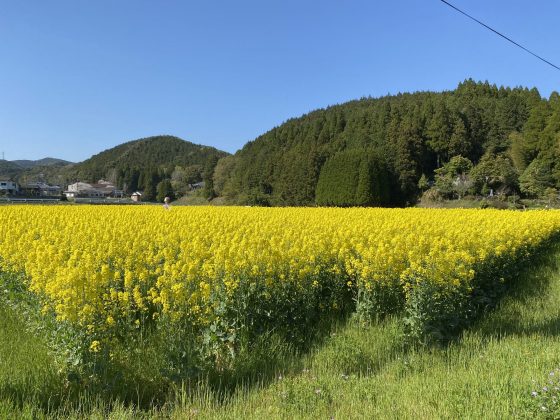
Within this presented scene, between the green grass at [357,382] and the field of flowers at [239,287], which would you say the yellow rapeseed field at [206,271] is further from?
the green grass at [357,382]

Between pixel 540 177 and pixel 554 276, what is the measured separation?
5735 cm

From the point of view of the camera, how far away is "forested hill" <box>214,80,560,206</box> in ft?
215

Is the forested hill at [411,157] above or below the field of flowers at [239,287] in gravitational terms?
above

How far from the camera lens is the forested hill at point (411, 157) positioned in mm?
65625

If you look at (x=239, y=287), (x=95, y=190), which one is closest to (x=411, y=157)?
(x=239, y=287)

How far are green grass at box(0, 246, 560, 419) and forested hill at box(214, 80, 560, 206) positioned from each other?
55.0 metres

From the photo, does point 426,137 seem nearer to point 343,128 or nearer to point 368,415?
point 343,128

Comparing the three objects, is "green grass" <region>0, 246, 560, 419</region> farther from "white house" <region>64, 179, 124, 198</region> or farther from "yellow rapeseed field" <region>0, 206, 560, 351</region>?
"white house" <region>64, 179, 124, 198</region>

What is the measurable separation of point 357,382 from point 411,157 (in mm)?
77654

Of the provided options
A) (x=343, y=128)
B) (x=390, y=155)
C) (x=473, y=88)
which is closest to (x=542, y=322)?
(x=390, y=155)

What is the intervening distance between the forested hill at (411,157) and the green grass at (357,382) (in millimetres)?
55025

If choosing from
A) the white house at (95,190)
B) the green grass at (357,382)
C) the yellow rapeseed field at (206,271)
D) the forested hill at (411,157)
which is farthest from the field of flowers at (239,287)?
the white house at (95,190)

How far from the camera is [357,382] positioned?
438cm

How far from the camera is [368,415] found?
11.7ft
